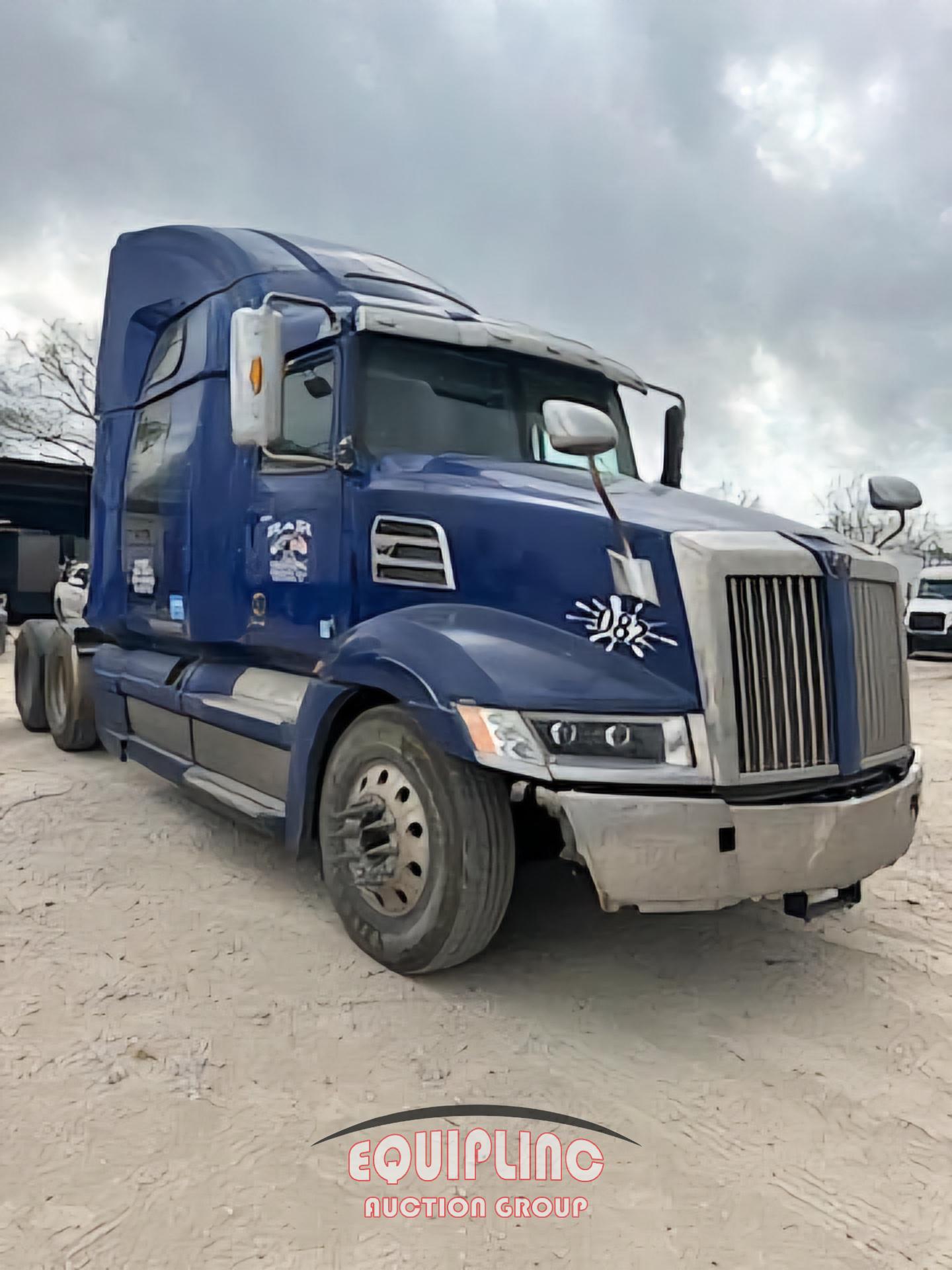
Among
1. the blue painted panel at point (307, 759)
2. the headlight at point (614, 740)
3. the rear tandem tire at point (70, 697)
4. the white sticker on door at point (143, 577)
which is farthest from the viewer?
the rear tandem tire at point (70, 697)

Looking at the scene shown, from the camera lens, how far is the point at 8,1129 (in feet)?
8.53

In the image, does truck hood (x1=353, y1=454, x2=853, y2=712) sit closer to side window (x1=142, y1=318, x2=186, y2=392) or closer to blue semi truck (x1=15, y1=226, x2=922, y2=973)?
blue semi truck (x1=15, y1=226, x2=922, y2=973)

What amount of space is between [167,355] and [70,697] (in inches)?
115

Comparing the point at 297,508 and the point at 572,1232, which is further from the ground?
the point at 297,508

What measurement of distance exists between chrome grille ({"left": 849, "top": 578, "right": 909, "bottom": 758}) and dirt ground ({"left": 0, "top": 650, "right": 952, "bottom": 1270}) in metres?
0.95

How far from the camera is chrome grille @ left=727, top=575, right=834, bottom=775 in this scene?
10.5 ft

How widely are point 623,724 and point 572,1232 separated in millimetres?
1437

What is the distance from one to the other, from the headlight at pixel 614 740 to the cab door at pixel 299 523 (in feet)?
4.62

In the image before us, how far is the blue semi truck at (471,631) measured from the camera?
3145 millimetres

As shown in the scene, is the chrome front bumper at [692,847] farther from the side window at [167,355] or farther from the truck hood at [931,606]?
the truck hood at [931,606]

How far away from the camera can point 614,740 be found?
124 inches

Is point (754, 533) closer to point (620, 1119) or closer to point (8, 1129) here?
point (620, 1119)

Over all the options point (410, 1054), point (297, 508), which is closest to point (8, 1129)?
point (410, 1054)

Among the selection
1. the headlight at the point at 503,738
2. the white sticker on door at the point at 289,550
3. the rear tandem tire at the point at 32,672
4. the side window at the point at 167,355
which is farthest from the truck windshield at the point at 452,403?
the rear tandem tire at the point at 32,672
